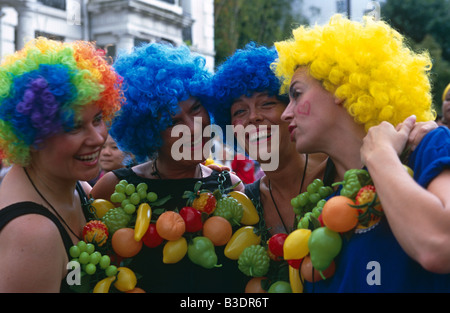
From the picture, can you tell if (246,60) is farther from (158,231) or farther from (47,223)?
(47,223)

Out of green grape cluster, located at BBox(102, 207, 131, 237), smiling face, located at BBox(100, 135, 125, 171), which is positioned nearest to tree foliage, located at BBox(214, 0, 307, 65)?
smiling face, located at BBox(100, 135, 125, 171)

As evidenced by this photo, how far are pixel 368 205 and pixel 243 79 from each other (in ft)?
4.60

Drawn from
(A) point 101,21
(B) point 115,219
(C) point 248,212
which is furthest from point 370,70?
(A) point 101,21

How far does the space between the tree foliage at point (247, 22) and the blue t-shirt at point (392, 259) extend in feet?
60.1

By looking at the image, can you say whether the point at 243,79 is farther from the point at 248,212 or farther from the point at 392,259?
the point at 392,259

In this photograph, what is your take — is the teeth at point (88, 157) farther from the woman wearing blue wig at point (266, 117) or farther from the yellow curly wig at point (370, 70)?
the yellow curly wig at point (370, 70)

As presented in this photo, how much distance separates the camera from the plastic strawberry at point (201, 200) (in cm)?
274

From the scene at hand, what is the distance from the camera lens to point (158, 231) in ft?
8.57

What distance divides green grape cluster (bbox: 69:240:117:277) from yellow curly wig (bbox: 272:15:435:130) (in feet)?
4.70

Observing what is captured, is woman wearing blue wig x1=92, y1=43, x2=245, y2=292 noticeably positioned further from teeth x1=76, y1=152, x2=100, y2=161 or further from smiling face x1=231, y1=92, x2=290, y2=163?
teeth x1=76, y1=152, x2=100, y2=161

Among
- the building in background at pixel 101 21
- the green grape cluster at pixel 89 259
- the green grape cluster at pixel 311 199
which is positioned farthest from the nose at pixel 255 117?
the building in background at pixel 101 21

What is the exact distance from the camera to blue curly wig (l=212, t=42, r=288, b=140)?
3072mm
